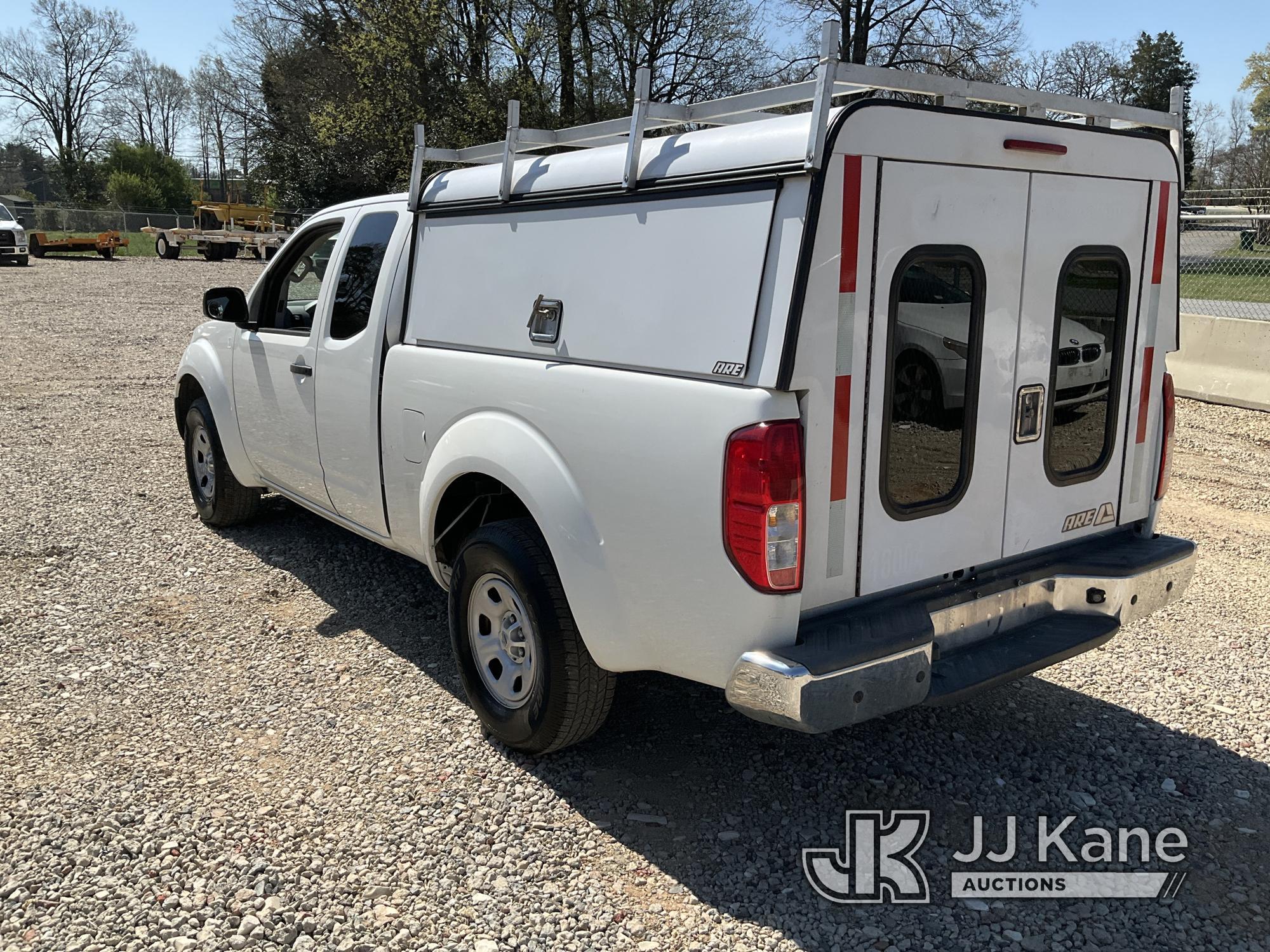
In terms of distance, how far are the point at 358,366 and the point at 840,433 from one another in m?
2.51

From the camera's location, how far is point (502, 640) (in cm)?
396

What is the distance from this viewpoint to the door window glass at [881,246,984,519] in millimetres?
3262

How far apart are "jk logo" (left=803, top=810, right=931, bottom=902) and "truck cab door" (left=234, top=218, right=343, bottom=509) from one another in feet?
10.1

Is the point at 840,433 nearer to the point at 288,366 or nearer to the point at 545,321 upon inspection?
the point at 545,321

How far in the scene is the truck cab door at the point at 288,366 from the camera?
5242 mm

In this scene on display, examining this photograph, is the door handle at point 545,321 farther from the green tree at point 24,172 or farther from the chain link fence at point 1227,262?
the green tree at point 24,172

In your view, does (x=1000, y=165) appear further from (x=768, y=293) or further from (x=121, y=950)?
(x=121, y=950)

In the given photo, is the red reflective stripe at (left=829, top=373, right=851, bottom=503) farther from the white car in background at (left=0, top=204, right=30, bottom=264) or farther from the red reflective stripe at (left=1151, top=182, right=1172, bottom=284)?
the white car in background at (left=0, top=204, right=30, bottom=264)

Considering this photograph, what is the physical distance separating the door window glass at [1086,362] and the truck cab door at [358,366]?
2757 mm

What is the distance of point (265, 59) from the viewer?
4444 centimetres

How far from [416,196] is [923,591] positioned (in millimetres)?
2701

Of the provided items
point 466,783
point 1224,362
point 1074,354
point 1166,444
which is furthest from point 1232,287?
point 466,783

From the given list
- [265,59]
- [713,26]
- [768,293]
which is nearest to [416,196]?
[768,293]
